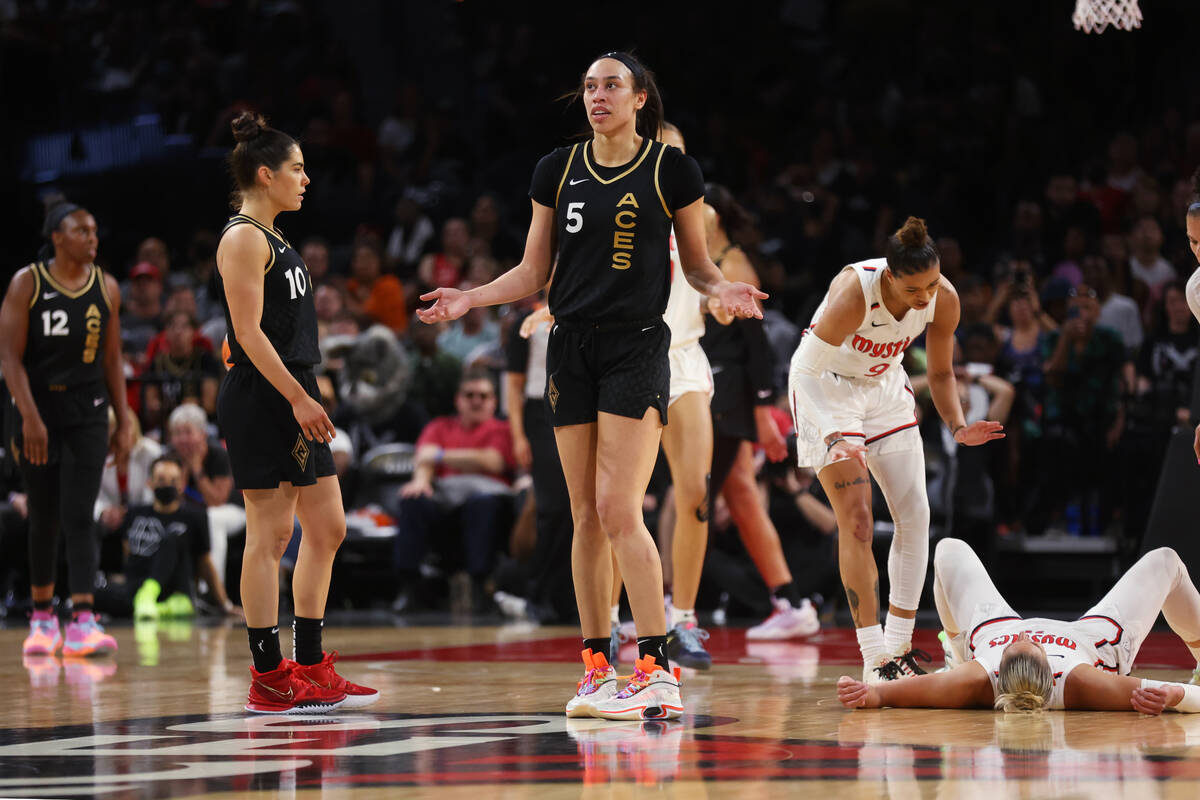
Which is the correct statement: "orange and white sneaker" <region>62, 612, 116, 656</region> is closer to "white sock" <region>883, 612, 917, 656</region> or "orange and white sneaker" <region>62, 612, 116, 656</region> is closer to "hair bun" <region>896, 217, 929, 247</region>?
"white sock" <region>883, 612, 917, 656</region>

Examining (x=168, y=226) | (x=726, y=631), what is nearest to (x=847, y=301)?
(x=726, y=631)

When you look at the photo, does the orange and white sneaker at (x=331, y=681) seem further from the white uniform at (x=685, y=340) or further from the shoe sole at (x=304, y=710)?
the white uniform at (x=685, y=340)

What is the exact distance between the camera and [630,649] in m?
6.66

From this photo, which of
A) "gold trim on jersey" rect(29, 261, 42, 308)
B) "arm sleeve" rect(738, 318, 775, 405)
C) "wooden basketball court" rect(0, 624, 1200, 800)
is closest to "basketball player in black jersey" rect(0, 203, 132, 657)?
"gold trim on jersey" rect(29, 261, 42, 308)

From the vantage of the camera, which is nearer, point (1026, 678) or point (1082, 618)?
point (1026, 678)

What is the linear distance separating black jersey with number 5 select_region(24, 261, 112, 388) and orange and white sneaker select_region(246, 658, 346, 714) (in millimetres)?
2809

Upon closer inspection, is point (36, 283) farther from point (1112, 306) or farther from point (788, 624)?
point (1112, 306)

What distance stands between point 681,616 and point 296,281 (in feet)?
7.62

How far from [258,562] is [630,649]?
93.4 inches

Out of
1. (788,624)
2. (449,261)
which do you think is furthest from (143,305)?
(788,624)

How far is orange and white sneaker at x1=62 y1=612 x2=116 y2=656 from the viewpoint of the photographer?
6918 mm

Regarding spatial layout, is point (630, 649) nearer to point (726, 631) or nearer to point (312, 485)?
point (726, 631)

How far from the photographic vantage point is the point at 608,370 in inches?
177

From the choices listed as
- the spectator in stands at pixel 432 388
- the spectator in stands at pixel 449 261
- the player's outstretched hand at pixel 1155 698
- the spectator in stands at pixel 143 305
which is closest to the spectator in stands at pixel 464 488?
the spectator in stands at pixel 432 388
